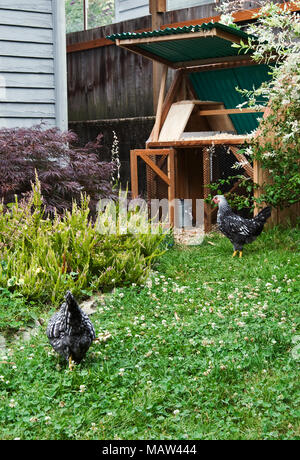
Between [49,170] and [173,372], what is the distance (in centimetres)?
404

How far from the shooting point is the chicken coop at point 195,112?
7617 mm

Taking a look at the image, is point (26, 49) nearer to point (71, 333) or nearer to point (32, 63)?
point (32, 63)

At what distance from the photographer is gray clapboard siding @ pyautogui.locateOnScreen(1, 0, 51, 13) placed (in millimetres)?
8391

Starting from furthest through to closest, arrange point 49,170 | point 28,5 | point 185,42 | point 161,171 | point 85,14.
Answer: point 85,14 < point 28,5 < point 161,171 < point 185,42 < point 49,170

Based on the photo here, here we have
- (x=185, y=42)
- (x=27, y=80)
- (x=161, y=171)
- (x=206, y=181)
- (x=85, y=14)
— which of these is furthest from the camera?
(x=85, y=14)

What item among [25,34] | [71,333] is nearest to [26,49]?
[25,34]

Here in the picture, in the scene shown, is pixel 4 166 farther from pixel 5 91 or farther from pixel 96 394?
pixel 96 394

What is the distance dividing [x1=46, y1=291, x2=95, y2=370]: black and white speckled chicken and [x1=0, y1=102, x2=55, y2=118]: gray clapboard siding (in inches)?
209

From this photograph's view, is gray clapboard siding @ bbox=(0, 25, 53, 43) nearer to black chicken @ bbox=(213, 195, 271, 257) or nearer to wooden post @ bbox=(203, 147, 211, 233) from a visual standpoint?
wooden post @ bbox=(203, 147, 211, 233)

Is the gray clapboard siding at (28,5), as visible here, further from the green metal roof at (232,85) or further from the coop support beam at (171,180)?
the coop support beam at (171,180)

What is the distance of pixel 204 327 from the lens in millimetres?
4434

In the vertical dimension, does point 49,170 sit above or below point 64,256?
above

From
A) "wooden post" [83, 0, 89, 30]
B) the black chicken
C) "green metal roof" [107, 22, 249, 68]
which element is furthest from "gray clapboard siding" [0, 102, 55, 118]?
"wooden post" [83, 0, 89, 30]

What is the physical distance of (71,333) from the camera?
149 inches
